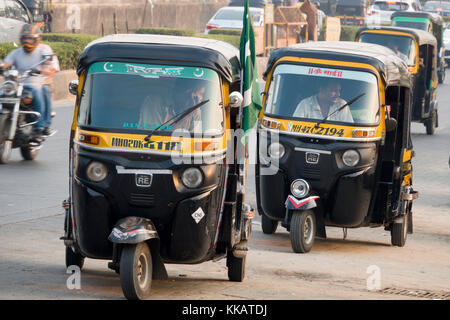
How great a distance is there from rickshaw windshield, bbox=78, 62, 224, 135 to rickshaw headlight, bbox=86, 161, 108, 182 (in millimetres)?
354

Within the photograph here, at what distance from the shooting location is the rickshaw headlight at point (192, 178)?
24.7 ft

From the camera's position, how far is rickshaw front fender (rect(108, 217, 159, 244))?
7.15 meters

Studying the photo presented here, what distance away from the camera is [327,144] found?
10.2m

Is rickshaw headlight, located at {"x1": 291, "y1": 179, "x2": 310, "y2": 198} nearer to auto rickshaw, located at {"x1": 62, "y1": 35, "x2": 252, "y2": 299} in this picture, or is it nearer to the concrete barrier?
auto rickshaw, located at {"x1": 62, "y1": 35, "x2": 252, "y2": 299}

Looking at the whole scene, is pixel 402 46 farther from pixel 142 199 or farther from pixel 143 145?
pixel 142 199

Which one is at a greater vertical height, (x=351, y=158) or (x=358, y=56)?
(x=358, y=56)

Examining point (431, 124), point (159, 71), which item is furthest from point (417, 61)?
point (159, 71)

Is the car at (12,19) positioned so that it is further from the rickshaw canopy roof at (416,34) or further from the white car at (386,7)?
the white car at (386,7)

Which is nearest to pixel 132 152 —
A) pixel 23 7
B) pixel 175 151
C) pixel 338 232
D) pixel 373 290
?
pixel 175 151

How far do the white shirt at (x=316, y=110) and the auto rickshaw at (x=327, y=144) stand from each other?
0.03ft

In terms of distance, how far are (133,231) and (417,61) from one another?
15.4 m

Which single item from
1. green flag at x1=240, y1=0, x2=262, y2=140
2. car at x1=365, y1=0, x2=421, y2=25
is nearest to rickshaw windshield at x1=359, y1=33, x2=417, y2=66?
green flag at x1=240, y1=0, x2=262, y2=140

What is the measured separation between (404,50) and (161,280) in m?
14.4
